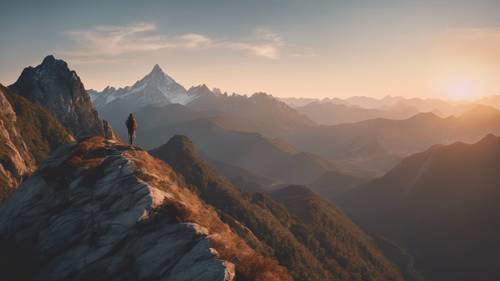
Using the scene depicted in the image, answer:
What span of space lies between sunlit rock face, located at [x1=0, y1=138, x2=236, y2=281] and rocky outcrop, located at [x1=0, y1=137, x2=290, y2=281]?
82 mm

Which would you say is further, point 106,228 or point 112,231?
point 106,228

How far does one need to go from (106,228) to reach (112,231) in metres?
0.73

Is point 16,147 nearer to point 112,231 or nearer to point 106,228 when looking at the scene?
point 106,228

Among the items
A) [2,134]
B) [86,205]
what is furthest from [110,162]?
[2,134]

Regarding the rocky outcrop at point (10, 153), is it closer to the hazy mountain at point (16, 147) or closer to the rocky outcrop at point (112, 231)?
the hazy mountain at point (16, 147)

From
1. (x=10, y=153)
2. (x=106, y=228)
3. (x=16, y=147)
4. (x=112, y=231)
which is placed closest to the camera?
(x=112, y=231)

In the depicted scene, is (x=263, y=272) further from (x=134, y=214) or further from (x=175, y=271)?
(x=134, y=214)

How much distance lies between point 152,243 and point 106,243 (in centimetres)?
426

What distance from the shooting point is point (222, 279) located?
25.9 m

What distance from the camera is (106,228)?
32.8m

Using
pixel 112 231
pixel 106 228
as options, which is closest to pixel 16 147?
pixel 106 228

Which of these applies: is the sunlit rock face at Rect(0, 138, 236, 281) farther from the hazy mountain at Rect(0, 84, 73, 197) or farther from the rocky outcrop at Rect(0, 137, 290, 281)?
the hazy mountain at Rect(0, 84, 73, 197)

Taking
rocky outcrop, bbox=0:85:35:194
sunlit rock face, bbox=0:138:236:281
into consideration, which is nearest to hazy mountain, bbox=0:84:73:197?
rocky outcrop, bbox=0:85:35:194

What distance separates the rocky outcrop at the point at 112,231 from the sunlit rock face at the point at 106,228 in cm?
8
